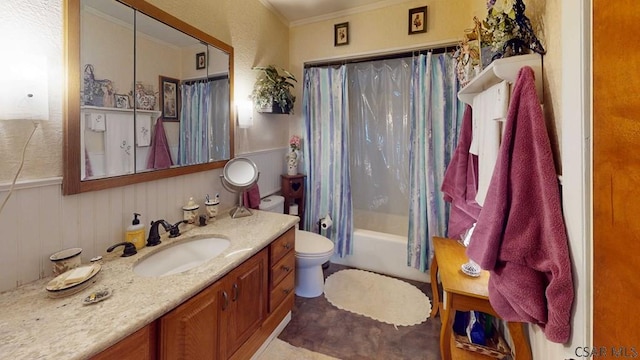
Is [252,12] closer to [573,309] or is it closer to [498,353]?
[573,309]

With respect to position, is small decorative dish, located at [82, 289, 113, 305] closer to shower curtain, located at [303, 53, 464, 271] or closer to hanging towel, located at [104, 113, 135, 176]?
hanging towel, located at [104, 113, 135, 176]

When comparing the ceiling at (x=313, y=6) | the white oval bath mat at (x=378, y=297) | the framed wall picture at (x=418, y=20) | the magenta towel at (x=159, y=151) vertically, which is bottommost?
the white oval bath mat at (x=378, y=297)

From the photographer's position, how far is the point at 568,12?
0.69 m

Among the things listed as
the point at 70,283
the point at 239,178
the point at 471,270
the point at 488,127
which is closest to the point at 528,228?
the point at 488,127

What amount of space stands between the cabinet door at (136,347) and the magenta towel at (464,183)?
168cm

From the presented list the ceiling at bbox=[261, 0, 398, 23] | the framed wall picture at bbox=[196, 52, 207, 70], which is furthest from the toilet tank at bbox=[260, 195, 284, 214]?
the ceiling at bbox=[261, 0, 398, 23]

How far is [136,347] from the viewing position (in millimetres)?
798

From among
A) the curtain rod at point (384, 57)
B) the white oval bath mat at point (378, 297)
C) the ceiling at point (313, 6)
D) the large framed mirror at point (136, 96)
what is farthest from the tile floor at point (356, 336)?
the ceiling at point (313, 6)

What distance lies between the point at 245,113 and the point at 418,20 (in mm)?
1797

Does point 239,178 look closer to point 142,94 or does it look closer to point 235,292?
point 142,94

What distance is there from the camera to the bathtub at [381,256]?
2.48 m

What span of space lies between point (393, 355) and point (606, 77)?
170cm

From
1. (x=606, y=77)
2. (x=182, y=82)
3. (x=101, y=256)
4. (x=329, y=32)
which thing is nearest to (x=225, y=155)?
(x=182, y=82)

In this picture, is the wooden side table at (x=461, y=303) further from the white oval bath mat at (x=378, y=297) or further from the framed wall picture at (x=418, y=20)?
the framed wall picture at (x=418, y=20)
